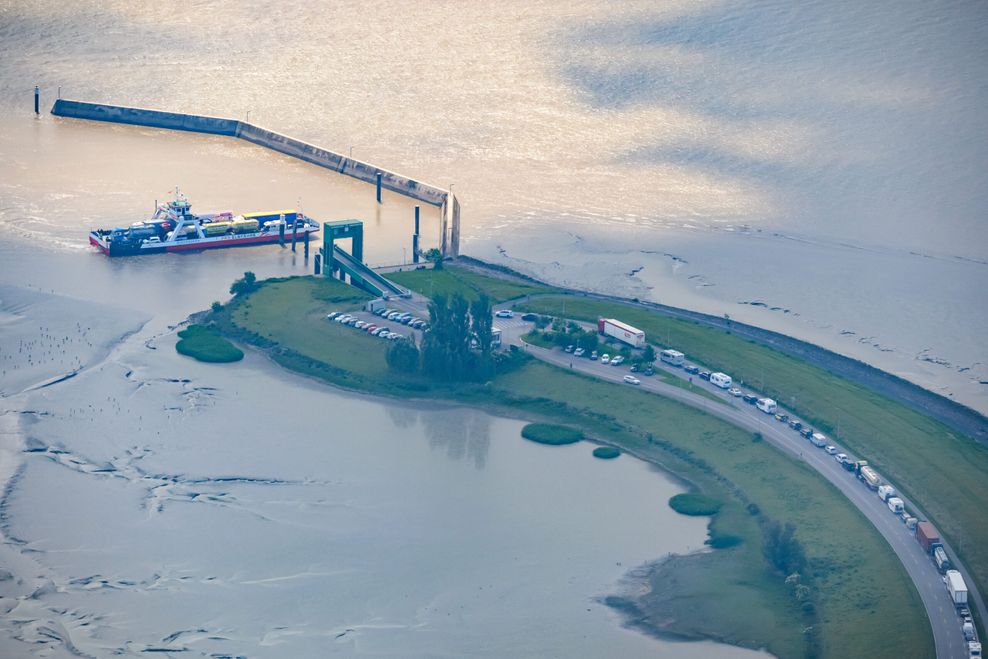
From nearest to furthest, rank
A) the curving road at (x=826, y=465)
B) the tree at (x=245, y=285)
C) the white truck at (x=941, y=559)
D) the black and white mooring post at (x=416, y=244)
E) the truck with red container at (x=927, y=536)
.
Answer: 1. the curving road at (x=826, y=465)
2. the white truck at (x=941, y=559)
3. the truck with red container at (x=927, y=536)
4. the tree at (x=245, y=285)
5. the black and white mooring post at (x=416, y=244)

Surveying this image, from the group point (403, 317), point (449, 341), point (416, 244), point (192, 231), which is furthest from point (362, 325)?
point (192, 231)

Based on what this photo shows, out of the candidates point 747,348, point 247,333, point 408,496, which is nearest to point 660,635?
point 408,496

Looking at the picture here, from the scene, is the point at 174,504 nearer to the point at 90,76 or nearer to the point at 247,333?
the point at 247,333

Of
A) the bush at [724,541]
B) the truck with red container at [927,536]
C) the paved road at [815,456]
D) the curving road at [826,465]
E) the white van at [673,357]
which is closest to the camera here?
the curving road at [826,465]

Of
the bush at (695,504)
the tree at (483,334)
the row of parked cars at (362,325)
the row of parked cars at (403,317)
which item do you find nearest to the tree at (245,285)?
the row of parked cars at (362,325)

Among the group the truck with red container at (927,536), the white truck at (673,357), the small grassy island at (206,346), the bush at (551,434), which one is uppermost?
the white truck at (673,357)

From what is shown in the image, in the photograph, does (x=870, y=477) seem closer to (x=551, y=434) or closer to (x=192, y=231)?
(x=551, y=434)

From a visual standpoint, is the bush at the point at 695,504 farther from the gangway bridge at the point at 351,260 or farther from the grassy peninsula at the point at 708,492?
the gangway bridge at the point at 351,260
